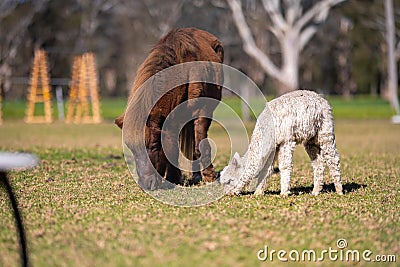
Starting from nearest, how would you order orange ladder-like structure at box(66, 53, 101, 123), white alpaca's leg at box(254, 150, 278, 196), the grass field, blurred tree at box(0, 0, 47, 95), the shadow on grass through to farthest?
the grass field, white alpaca's leg at box(254, 150, 278, 196), the shadow on grass, orange ladder-like structure at box(66, 53, 101, 123), blurred tree at box(0, 0, 47, 95)

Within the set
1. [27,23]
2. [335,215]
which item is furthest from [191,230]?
[27,23]

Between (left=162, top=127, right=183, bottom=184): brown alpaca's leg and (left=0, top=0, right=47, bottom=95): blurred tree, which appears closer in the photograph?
(left=162, top=127, right=183, bottom=184): brown alpaca's leg

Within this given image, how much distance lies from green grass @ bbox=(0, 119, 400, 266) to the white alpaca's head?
0.56 feet

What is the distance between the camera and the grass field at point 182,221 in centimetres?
591

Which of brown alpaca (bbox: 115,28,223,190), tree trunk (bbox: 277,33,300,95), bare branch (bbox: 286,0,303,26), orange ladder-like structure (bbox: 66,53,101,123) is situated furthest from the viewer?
bare branch (bbox: 286,0,303,26)

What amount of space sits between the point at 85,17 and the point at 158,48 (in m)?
55.8

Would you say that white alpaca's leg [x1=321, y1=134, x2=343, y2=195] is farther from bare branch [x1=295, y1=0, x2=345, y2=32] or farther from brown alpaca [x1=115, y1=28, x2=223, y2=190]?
bare branch [x1=295, y1=0, x2=345, y2=32]

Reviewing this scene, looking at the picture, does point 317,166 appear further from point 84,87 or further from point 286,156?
point 84,87

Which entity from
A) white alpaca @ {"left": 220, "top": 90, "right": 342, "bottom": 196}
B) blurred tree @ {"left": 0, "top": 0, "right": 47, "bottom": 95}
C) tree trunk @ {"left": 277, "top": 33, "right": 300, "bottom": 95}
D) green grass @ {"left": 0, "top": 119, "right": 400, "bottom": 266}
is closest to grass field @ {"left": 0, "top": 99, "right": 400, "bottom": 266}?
green grass @ {"left": 0, "top": 119, "right": 400, "bottom": 266}

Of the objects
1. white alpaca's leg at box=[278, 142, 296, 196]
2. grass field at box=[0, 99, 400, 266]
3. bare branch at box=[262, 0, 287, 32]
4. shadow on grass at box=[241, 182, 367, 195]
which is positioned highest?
bare branch at box=[262, 0, 287, 32]

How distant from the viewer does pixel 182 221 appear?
7184mm

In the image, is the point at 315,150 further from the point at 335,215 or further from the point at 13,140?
the point at 13,140

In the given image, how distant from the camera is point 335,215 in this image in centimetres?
759

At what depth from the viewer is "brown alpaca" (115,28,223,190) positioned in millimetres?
8328
